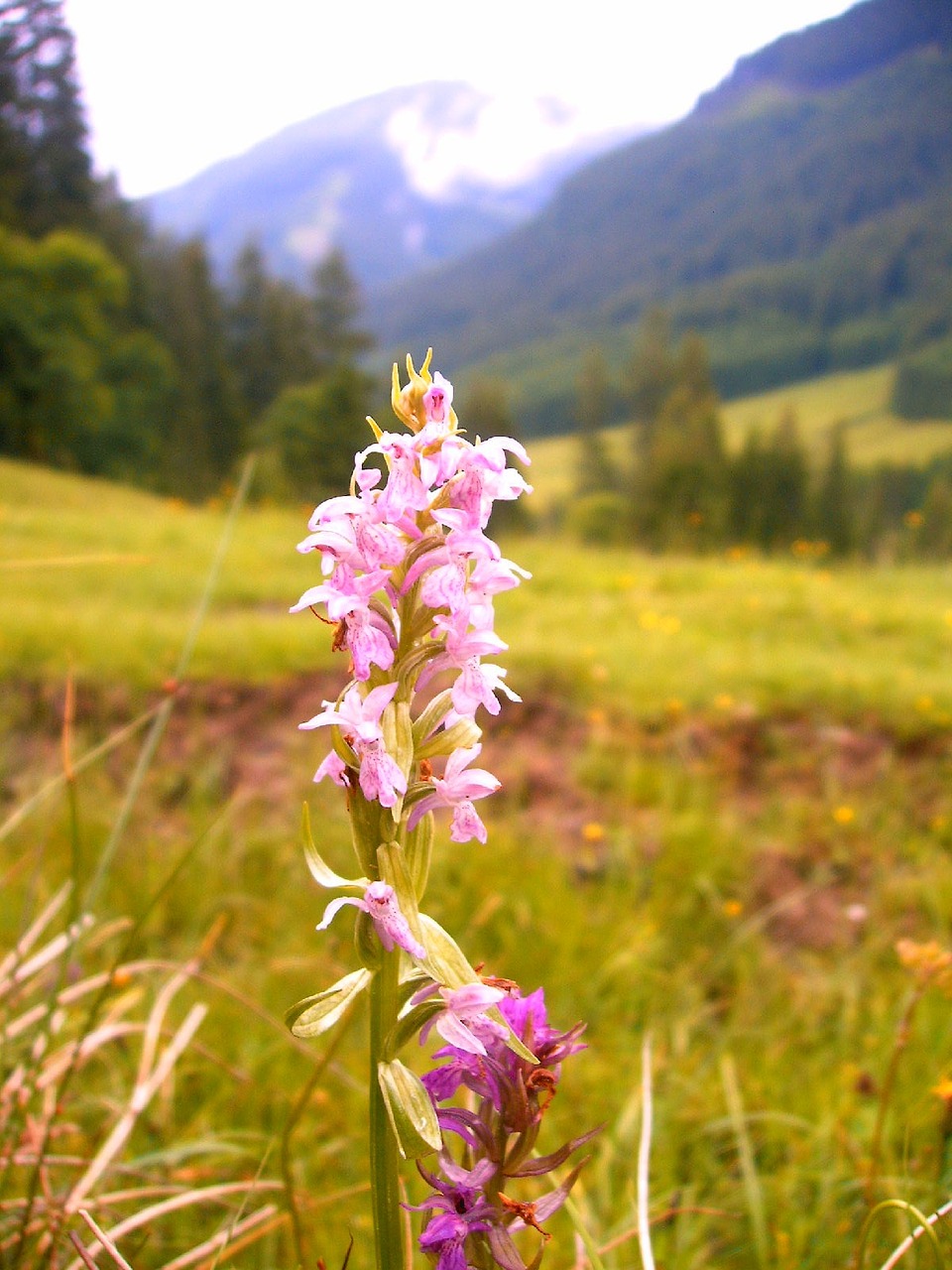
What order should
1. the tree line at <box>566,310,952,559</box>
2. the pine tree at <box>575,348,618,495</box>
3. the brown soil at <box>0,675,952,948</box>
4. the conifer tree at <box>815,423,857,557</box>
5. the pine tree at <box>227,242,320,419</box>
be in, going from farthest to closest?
the pine tree at <box>227,242,320,419</box>
the pine tree at <box>575,348,618,495</box>
the conifer tree at <box>815,423,857,557</box>
the tree line at <box>566,310,952,559</box>
the brown soil at <box>0,675,952,948</box>

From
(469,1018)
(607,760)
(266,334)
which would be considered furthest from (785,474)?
(266,334)

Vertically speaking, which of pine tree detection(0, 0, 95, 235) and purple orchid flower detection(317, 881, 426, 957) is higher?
pine tree detection(0, 0, 95, 235)

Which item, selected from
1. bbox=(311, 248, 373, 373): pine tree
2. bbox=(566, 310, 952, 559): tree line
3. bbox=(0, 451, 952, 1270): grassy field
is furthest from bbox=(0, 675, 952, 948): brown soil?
bbox=(311, 248, 373, 373): pine tree

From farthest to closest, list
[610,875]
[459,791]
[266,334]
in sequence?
[266,334] → [610,875] → [459,791]

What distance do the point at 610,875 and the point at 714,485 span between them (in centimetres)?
1743

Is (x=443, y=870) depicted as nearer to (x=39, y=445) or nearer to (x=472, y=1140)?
(x=472, y=1140)

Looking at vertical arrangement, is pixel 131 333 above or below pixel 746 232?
below

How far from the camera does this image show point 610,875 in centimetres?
299

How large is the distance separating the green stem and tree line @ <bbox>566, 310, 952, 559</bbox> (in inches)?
319

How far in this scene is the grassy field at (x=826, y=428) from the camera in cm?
4353

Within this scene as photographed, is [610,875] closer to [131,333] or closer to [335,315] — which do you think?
[131,333]

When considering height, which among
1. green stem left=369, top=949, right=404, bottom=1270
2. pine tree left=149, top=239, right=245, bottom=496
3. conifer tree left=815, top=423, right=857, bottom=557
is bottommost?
conifer tree left=815, top=423, right=857, bottom=557

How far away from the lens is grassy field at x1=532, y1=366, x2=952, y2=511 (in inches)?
1714

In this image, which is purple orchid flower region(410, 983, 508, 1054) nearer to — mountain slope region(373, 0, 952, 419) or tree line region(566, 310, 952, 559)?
tree line region(566, 310, 952, 559)
